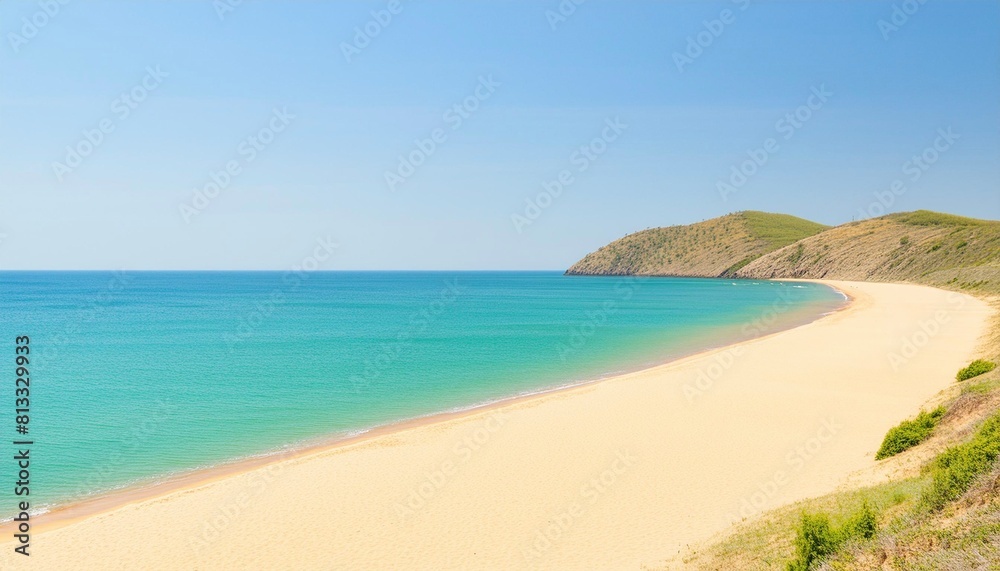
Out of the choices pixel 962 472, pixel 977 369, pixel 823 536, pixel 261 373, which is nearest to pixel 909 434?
pixel 962 472

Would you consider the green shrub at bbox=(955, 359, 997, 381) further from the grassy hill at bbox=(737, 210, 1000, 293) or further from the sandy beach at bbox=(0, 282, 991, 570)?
the grassy hill at bbox=(737, 210, 1000, 293)

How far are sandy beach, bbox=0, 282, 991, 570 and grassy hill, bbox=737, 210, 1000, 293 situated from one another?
57750 millimetres

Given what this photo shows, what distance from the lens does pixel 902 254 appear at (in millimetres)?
124875

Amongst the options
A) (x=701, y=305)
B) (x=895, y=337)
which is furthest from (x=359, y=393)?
(x=701, y=305)

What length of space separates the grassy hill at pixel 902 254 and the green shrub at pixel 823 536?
6950 cm

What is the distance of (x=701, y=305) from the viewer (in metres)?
85.6

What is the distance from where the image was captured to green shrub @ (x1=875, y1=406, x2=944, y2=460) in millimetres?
14137

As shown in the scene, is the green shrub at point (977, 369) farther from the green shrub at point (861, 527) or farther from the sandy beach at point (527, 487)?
the green shrub at point (861, 527)

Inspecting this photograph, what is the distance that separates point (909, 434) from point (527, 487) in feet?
30.8

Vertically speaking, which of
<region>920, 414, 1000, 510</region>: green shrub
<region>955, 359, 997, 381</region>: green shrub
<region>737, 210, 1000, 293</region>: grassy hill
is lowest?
<region>920, 414, 1000, 510</region>: green shrub

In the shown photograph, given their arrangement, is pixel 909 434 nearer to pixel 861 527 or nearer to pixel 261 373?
pixel 861 527

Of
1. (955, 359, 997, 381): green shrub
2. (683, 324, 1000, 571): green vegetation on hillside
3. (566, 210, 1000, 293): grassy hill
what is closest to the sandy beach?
(683, 324, 1000, 571): green vegetation on hillside

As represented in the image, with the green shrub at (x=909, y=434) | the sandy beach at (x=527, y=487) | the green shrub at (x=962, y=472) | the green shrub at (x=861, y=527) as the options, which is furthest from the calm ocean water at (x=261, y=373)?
the green shrub at (x=962, y=472)

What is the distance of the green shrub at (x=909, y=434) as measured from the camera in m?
14.1
